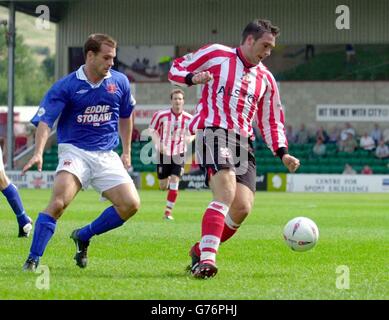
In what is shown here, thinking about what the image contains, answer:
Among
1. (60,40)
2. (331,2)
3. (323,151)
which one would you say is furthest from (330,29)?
(60,40)

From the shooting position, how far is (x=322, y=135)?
3762 centimetres

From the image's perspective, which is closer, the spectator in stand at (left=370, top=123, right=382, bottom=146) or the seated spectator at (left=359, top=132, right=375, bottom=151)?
the seated spectator at (left=359, top=132, right=375, bottom=151)

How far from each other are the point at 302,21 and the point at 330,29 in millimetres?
1239

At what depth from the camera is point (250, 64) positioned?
28.5 ft

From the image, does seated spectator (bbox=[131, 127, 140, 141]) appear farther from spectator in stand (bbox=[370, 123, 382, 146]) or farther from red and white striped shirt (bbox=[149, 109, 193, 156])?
red and white striped shirt (bbox=[149, 109, 193, 156])

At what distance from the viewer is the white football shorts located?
867cm

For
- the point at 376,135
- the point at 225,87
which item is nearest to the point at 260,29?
the point at 225,87

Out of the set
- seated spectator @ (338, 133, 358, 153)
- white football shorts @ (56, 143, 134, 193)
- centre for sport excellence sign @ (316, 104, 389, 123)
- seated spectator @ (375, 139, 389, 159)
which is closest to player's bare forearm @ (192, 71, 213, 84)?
white football shorts @ (56, 143, 134, 193)

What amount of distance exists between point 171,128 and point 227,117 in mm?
10179

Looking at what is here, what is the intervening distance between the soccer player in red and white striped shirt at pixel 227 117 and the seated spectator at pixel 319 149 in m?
28.6

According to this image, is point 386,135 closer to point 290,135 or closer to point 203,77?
Answer: point 290,135

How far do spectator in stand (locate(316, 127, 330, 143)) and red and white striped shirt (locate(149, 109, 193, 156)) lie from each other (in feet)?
63.3
